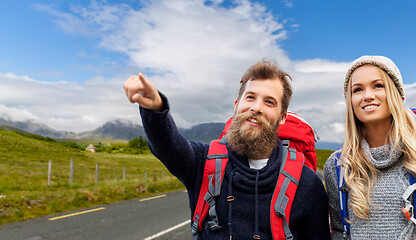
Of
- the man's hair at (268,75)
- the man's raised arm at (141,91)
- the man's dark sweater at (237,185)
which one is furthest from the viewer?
the man's hair at (268,75)

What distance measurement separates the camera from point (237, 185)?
5.71ft

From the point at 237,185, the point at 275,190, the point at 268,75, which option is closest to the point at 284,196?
the point at 275,190

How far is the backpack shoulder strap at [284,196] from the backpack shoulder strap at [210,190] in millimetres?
311

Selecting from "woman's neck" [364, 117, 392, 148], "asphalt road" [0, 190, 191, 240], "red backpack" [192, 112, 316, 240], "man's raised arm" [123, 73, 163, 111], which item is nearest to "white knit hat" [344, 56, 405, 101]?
"woman's neck" [364, 117, 392, 148]

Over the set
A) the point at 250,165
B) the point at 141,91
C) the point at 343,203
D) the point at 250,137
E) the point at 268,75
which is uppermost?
the point at 268,75

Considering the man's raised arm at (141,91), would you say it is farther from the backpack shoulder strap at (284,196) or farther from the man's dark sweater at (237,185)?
the backpack shoulder strap at (284,196)

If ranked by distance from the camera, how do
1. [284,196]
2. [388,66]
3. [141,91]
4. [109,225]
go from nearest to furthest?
[141,91]
[284,196]
[388,66]
[109,225]

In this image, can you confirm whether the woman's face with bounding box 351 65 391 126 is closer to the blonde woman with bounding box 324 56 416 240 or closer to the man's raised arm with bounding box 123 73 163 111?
the blonde woman with bounding box 324 56 416 240

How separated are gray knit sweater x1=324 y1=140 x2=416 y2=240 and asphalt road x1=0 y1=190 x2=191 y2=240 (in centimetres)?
493

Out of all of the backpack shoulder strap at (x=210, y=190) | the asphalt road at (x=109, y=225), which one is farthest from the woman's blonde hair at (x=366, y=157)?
the asphalt road at (x=109, y=225)

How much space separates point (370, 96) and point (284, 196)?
0.79 m

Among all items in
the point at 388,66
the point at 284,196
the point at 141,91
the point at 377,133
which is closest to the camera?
the point at 141,91

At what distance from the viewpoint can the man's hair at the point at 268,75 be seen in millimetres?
1933

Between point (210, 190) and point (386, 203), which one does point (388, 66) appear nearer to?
point (386, 203)
